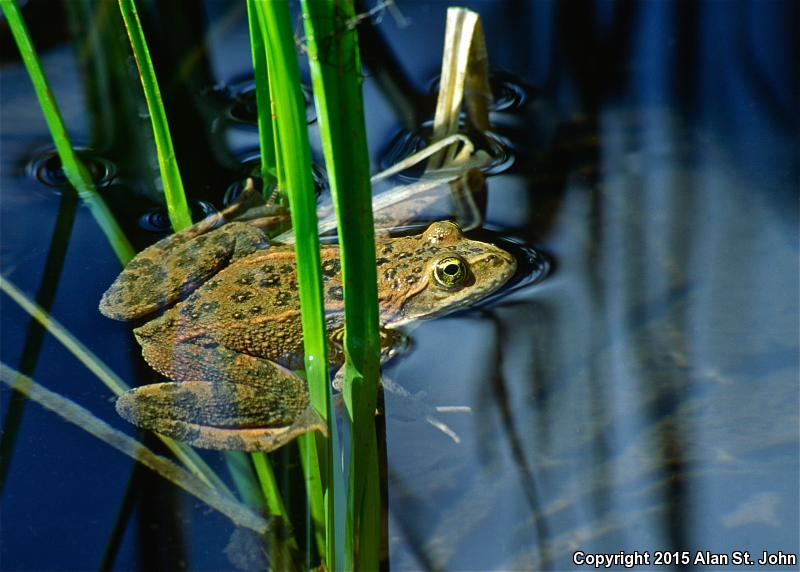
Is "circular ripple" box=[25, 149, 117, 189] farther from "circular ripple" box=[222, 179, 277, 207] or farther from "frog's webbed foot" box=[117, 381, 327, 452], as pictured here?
"frog's webbed foot" box=[117, 381, 327, 452]

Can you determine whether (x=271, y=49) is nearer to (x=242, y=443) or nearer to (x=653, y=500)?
(x=242, y=443)

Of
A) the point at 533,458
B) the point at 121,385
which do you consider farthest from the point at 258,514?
the point at 533,458

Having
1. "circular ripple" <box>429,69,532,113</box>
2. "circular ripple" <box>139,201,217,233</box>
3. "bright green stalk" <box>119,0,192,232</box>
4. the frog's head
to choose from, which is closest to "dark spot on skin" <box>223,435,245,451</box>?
the frog's head

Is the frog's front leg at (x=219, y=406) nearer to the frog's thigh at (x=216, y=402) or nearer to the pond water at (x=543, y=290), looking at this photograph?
the frog's thigh at (x=216, y=402)

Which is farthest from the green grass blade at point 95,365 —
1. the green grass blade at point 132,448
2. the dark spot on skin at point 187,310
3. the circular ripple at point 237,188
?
the circular ripple at point 237,188

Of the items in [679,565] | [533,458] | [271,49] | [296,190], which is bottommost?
[679,565]

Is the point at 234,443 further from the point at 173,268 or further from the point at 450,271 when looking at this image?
the point at 450,271

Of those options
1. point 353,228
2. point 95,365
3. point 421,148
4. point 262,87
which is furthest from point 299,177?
point 421,148
